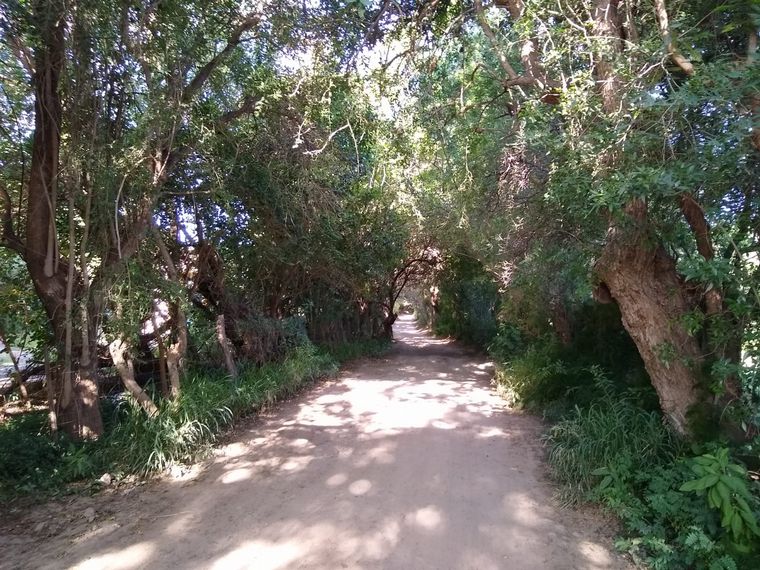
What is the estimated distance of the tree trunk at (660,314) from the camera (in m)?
4.69

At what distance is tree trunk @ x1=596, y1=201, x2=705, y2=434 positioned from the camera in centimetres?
469

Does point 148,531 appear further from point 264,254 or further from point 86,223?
point 264,254

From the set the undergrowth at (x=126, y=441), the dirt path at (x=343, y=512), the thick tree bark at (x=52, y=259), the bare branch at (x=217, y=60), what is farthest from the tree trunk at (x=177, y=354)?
the bare branch at (x=217, y=60)

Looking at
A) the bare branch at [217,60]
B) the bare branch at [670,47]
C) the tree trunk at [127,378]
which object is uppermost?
the bare branch at [217,60]

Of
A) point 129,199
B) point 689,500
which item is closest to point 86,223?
point 129,199

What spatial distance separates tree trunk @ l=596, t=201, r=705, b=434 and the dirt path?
63.9 inches

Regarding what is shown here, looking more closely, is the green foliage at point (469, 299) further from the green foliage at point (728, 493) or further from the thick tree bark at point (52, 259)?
the thick tree bark at point (52, 259)

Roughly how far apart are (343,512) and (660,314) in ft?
12.1

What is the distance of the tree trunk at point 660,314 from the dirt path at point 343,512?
63.9 inches

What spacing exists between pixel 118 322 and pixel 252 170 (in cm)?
315

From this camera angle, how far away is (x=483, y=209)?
827cm

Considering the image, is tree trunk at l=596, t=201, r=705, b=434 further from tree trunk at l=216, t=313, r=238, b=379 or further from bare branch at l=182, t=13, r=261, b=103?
tree trunk at l=216, t=313, r=238, b=379

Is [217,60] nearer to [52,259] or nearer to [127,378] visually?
[52,259]

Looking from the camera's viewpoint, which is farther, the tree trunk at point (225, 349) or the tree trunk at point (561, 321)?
the tree trunk at point (561, 321)
